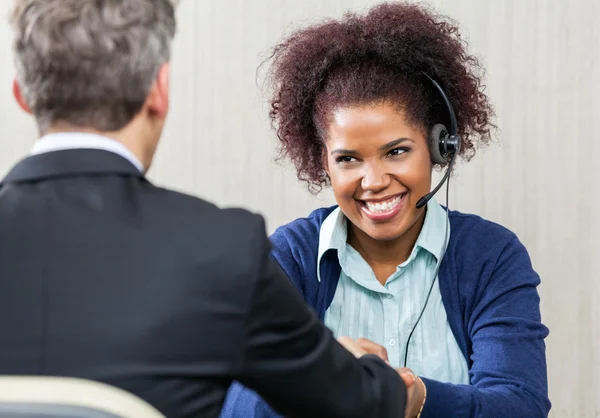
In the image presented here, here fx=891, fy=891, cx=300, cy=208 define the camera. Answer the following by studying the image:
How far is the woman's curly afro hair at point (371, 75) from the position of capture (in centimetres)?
180

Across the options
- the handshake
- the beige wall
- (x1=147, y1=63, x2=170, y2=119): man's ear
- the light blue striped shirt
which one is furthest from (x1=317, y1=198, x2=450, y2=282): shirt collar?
(x1=147, y1=63, x2=170, y2=119): man's ear

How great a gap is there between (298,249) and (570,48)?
116cm

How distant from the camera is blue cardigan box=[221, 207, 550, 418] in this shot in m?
1.50

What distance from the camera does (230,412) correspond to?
A: 162cm

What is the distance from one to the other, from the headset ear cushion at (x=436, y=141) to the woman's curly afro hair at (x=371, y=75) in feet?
0.09

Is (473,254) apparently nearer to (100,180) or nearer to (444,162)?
(444,162)

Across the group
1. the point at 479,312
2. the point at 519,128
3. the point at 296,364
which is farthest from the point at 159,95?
the point at 519,128

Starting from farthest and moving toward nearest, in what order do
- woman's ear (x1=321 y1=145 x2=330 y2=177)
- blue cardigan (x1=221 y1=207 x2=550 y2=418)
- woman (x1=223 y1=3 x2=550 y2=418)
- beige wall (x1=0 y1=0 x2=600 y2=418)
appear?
beige wall (x1=0 y1=0 x2=600 y2=418) < woman's ear (x1=321 y1=145 x2=330 y2=177) < woman (x1=223 y1=3 x2=550 y2=418) < blue cardigan (x1=221 y1=207 x2=550 y2=418)

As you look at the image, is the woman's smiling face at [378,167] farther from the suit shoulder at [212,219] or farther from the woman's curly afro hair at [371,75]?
Result: the suit shoulder at [212,219]

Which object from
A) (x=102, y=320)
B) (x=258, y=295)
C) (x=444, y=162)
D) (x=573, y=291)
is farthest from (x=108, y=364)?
(x=573, y=291)

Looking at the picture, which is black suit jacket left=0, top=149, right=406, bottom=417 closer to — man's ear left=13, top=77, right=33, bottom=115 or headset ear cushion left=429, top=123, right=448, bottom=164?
man's ear left=13, top=77, right=33, bottom=115

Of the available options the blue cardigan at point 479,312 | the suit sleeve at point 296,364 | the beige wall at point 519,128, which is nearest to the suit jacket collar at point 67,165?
the suit sleeve at point 296,364

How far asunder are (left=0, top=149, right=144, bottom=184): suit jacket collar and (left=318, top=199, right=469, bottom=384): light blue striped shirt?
3.01 ft

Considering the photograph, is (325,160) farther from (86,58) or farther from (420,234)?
(86,58)
